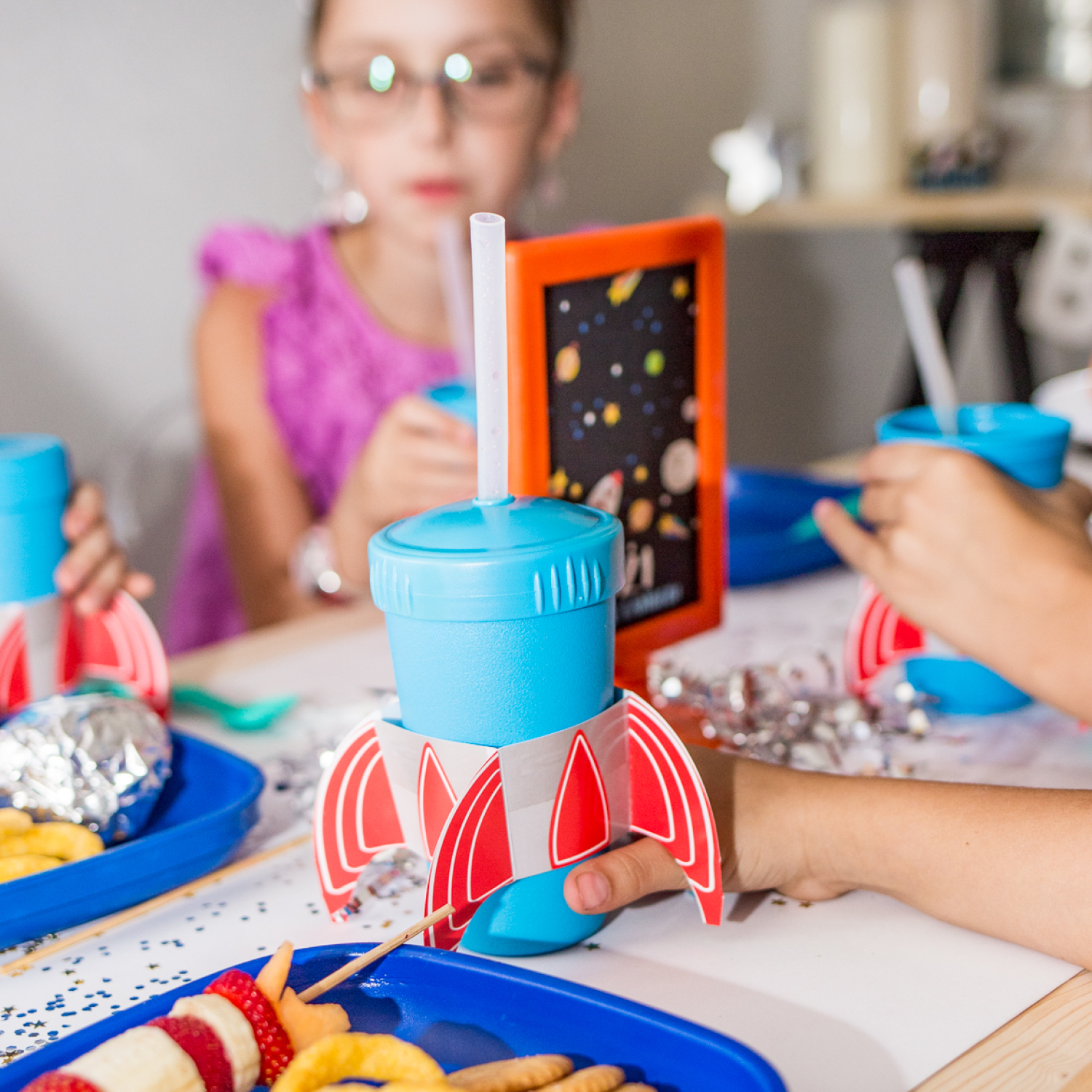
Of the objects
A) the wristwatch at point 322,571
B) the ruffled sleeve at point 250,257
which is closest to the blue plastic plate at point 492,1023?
the wristwatch at point 322,571

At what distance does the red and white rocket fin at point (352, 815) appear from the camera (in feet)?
1.62

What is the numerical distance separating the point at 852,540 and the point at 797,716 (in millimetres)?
136

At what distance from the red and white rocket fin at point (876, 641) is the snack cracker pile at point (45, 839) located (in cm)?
44

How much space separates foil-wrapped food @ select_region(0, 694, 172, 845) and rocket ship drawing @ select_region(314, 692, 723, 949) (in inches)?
4.7

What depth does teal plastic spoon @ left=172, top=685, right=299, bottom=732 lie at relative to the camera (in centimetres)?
76

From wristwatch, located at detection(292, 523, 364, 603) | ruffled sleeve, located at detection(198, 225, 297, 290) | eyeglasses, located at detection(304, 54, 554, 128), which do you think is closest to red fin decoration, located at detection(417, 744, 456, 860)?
wristwatch, located at detection(292, 523, 364, 603)

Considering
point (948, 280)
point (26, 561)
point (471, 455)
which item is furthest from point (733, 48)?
point (26, 561)

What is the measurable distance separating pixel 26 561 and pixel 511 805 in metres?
0.33

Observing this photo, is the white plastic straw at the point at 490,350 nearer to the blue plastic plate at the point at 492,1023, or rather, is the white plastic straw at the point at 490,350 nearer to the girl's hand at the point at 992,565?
the blue plastic plate at the point at 492,1023

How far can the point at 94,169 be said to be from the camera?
180 cm

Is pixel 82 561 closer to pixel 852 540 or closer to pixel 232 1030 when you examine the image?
pixel 232 1030

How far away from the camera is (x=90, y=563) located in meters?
0.69

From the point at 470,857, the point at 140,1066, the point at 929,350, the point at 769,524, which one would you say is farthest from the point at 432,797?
the point at 769,524

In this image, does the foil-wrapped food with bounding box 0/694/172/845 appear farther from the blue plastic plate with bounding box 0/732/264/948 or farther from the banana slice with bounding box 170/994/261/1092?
the banana slice with bounding box 170/994/261/1092
